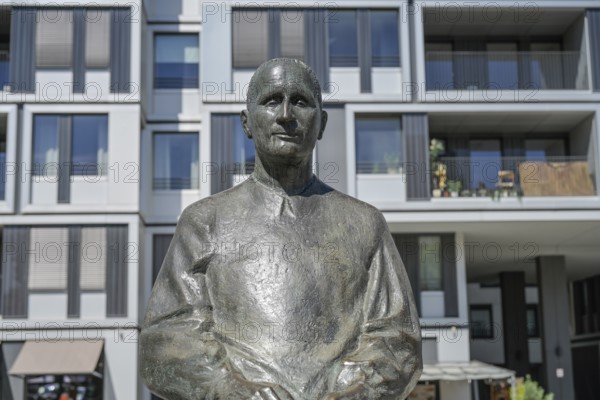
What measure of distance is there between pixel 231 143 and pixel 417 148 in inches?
221

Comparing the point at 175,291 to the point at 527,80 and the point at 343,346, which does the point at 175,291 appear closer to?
the point at 343,346

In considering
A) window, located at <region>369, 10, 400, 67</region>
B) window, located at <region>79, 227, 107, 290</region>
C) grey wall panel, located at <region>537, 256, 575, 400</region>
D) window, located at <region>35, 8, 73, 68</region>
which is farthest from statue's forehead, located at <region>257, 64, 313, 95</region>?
grey wall panel, located at <region>537, 256, 575, 400</region>

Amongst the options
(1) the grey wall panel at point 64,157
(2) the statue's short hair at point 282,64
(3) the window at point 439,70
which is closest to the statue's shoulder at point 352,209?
(2) the statue's short hair at point 282,64

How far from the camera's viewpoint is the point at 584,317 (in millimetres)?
43500

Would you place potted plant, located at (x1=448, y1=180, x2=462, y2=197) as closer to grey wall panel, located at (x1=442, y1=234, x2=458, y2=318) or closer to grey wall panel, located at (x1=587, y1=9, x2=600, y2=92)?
grey wall panel, located at (x1=442, y1=234, x2=458, y2=318)

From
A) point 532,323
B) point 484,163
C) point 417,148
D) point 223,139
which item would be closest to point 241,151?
point 223,139

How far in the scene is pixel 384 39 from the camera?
3039 centimetres

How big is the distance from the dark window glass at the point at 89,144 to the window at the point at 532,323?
76.5ft

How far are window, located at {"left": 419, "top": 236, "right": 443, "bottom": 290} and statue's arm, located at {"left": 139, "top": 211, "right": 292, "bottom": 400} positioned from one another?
26010 mm

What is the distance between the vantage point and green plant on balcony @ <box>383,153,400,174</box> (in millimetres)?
29234

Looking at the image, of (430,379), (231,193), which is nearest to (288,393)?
(231,193)

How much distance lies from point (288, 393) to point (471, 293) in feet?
144

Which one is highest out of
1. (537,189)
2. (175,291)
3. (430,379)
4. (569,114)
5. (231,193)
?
(569,114)

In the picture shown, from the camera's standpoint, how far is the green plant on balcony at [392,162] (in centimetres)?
2923
